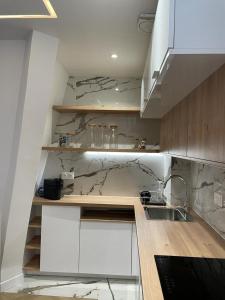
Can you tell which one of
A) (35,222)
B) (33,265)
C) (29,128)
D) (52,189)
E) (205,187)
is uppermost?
(29,128)

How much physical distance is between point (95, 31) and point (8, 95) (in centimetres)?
109

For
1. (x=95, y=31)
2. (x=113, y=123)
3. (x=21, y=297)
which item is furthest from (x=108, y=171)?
(x=95, y=31)

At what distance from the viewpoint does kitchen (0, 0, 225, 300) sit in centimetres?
136

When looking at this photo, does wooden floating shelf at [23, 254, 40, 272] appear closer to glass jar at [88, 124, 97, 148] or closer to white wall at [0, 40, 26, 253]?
white wall at [0, 40, 26, 253]

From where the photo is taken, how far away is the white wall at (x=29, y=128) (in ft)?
8.73

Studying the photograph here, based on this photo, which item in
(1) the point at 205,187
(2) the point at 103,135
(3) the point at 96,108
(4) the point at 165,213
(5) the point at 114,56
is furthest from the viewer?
(2) the point at 103,135

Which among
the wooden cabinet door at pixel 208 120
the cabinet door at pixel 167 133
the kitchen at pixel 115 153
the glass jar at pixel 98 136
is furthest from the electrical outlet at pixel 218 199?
the glass jar at pixel 98 136

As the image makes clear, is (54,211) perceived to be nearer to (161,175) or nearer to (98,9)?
(161,175)

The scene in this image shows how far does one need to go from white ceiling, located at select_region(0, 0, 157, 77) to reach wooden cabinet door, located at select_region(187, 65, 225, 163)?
927 mm

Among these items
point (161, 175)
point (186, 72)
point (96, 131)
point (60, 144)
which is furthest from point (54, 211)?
point (186, 72)

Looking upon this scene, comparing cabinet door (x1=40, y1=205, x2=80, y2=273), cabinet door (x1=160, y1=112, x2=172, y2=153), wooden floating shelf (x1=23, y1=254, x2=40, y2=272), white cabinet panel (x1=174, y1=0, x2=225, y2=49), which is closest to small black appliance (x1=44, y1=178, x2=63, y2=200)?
cabinet door (x1=40, y1=205, x2=80, y2=273)

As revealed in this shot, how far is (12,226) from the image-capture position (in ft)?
9.09

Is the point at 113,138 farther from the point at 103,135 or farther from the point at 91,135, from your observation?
the point at 91,135

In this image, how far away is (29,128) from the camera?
274 cm
